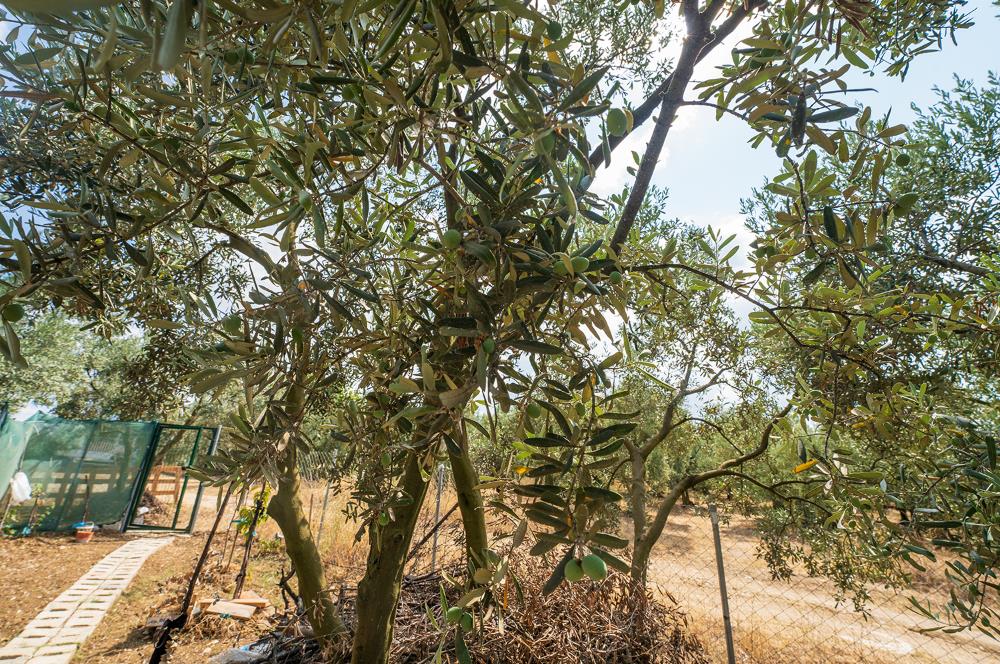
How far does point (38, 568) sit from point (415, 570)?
34.0ft

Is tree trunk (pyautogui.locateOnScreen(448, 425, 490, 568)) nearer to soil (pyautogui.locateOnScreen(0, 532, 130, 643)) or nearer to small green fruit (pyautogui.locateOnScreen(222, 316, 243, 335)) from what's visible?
small green fruit (pyautogui.locateOnScreen(222, 316, 243, 335))

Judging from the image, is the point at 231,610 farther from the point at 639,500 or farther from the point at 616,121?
the point at 616,121

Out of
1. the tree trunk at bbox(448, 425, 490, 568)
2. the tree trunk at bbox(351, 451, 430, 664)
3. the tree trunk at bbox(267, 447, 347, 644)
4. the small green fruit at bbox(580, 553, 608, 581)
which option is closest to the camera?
the small green fruit at bbox(580, 553, 608, 581)

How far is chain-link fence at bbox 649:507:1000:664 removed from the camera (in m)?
6.45

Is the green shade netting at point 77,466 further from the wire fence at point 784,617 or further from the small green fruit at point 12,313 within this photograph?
the small green fruit at point 12,313

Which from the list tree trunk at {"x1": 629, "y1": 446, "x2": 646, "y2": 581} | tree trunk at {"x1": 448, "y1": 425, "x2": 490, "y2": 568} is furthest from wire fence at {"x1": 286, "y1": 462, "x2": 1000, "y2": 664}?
tree trunk at {"x1": 448, "y1": 425, "x2": 490, "y2": 568}

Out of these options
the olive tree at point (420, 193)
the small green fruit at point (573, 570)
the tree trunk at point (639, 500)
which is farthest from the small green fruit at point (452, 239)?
the tree trunk at point (639, 500)

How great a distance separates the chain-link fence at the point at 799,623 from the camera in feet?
21.2

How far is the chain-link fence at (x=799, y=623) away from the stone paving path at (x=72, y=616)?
22.7 feet

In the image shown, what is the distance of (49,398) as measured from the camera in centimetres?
1595

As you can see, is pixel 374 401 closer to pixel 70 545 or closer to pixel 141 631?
pixel 141 631

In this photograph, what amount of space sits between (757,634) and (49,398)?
2053cm

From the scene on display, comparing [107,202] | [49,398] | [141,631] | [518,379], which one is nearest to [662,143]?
[518,379]

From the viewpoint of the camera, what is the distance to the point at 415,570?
10.6 feet
